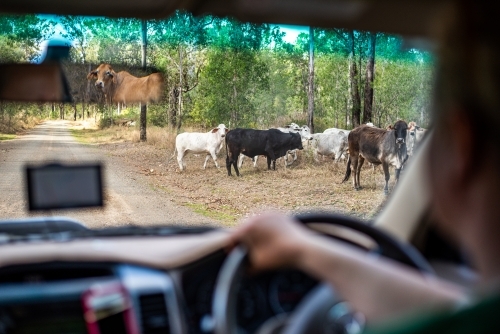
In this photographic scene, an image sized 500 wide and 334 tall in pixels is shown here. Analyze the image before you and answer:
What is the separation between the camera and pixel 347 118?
5680mm

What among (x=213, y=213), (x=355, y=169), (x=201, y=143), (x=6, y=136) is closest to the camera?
(x=6, y=136)

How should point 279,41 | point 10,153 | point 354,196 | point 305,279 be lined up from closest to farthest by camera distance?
point 305,279
point 279,41
point 10,153
point 354,196

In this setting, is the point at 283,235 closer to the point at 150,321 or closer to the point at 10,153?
the point at 150,321

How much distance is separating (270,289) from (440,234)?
0.59 metres

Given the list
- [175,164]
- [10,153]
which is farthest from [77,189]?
[175,164]

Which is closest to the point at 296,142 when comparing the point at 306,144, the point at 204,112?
the point at 306,144

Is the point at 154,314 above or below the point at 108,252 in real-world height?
below

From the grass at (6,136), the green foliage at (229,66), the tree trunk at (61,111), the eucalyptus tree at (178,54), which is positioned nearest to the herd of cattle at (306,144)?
the green foliage at (229,66)

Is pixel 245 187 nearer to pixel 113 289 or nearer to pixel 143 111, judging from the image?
pixel 143 111

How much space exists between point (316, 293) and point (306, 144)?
4.95 metres

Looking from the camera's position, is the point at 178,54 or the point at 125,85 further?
the point at 178,54

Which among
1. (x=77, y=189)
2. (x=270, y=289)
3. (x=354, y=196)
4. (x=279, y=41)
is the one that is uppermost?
(x=279, y=41)

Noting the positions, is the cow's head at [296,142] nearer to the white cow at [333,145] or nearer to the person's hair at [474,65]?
the white cow at [333,145]

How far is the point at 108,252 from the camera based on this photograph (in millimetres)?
1720
